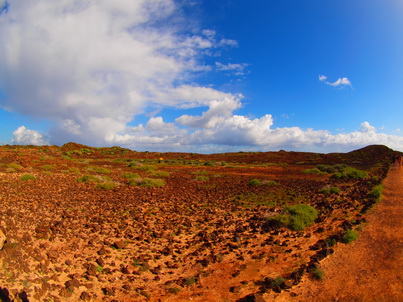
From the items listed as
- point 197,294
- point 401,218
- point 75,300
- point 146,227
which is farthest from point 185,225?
point 401,218

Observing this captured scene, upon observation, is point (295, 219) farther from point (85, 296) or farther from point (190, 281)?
point (85, 296)

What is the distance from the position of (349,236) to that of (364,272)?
2.28 metres

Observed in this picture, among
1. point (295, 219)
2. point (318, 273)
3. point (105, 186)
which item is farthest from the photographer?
point (105, 186)

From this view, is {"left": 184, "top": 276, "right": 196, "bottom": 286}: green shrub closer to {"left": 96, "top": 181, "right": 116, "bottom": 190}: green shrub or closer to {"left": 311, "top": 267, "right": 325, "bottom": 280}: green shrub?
{"left": 311, "top": 267, "right": 325, "bottom": 280}: green shrub

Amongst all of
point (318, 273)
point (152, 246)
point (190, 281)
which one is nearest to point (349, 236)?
point (318, 273)

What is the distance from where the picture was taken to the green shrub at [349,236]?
892 cm

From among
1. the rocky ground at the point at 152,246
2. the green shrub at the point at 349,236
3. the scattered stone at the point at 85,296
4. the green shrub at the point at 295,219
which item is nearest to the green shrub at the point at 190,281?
the rocky ground at the point at 152,246

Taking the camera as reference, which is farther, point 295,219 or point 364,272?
point 295,219

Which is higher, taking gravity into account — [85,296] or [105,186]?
[105,186]

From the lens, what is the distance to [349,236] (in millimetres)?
9062

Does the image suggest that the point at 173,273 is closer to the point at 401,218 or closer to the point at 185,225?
the point at 185,225

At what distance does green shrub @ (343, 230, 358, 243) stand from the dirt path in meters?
0.13

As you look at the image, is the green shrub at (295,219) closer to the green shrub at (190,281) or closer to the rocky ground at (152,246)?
the rocky ground at (152,246)

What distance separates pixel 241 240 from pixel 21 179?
16178mm
